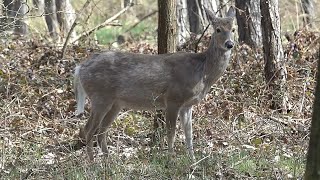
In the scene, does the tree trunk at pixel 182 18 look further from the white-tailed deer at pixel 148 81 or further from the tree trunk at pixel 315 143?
the tree trunk at pixel 315 143

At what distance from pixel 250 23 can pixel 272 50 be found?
6.77ft

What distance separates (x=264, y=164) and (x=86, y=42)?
21.1 ft

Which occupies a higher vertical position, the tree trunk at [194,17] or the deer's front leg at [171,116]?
the tree trunk at [194,17]

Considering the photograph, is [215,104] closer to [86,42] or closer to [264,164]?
[264,164]

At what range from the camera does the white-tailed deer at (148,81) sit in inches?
332

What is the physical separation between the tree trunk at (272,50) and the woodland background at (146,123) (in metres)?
0.12

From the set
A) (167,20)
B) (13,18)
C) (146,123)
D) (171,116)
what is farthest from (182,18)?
(171,116)

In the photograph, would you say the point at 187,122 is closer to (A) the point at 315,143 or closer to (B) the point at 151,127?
(B) the point at 151,127

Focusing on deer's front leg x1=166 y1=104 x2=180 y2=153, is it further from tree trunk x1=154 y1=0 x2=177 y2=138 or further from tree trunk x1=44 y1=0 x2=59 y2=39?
tree trunk x1=44 y1=0 x2=59 y2=39

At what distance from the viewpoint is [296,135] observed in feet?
28.1

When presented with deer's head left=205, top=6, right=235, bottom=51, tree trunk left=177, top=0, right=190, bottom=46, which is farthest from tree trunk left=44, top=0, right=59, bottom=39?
deer's head left=205, top=6, right=235, bottom=51

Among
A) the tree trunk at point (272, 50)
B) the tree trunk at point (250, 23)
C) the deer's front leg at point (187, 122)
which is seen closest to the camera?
the deer's front leg at point (187, 122)

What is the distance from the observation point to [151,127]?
919 cm

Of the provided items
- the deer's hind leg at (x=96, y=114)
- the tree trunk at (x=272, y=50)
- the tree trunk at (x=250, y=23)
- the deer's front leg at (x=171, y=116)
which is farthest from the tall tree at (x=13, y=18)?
the tree trunk at (x=250, y=23)
